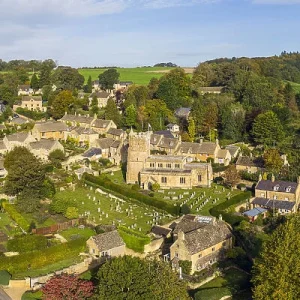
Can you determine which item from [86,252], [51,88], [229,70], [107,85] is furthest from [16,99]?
[86,252]

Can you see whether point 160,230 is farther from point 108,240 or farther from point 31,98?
point 31,98

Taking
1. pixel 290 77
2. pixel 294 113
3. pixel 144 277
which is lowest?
Answer: pixel 144 277

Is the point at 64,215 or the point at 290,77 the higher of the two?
the point at 290,77

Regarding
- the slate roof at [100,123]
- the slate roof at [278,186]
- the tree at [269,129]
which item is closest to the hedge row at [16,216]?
the slate roof at [278,186]

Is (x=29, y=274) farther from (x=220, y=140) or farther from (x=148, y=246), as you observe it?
(x=220, y=140)

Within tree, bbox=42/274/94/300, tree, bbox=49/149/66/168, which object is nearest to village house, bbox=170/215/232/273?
tree, bbox=42/274/94/300
